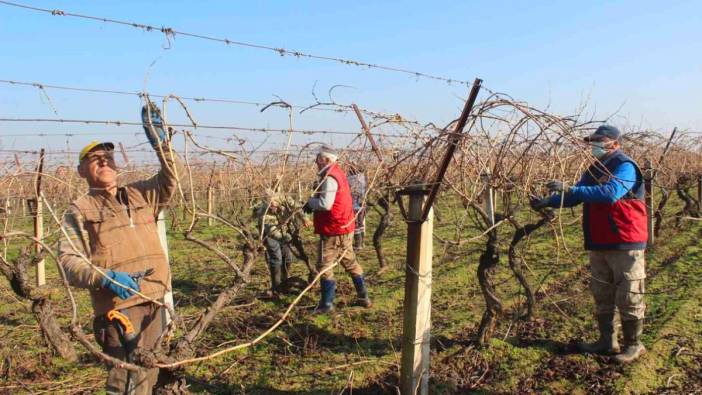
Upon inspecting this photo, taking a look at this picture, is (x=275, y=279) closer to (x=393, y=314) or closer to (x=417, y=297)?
(x=393, y=314)

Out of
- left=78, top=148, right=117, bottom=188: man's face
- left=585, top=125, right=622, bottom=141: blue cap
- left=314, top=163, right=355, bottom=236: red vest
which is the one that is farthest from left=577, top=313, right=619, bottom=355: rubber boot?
left=78, top=148, right=117, bottom=188: man's face

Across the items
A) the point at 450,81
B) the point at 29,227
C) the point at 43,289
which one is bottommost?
the point at 29,227

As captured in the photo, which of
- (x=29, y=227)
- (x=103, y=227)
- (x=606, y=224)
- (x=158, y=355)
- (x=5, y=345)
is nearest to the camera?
(x=158, y=355)

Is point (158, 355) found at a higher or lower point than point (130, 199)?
lower

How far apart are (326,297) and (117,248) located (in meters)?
2.58

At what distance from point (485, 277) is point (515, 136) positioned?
1416 millimetres

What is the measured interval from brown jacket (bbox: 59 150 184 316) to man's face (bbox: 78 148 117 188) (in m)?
0.07

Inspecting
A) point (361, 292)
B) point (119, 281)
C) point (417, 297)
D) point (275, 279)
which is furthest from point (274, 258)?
point (119, 281)

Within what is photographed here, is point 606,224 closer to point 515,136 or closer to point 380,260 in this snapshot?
point 515,136

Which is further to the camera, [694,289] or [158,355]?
[694,289]

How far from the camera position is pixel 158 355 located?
1913 mm

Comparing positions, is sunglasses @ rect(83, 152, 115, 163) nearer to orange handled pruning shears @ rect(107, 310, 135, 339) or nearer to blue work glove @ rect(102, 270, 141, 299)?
blue work glove @ rect(102, 270, 141, 299)

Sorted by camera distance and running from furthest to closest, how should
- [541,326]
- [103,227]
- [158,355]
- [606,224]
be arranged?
[541,326]
[606,224]
[103,227]
[158,355]

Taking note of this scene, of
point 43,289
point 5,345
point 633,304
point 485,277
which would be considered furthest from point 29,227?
point 633,304
